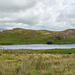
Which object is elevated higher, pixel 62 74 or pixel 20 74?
pixel 20 74

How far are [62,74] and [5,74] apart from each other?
4725 mm

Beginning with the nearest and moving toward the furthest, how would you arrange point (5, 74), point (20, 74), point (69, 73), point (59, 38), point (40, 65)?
point (20, 74)
point (5, 74)
point (69, 73)
point (40, 65)
point (59, 38)

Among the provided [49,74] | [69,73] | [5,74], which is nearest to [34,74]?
[49,74]

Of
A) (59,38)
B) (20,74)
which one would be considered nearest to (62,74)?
(20,74)

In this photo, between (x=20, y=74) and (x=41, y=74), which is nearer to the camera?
(x=20, y=74)

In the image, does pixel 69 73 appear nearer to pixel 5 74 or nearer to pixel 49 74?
pixel 49 74

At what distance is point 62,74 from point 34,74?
7.90 feet

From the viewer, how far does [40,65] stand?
11.2 m

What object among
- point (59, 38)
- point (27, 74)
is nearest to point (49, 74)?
point (27, 74)

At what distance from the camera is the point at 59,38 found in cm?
13862

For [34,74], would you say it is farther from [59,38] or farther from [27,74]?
[59,38]

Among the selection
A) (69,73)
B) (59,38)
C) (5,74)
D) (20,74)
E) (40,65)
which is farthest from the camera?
(59,38)

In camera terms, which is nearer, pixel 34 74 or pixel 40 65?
pixel 34 74

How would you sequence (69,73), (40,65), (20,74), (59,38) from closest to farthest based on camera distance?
1. (20,74)
2. (69,73)
3. (40,65)
4. (59,38)
